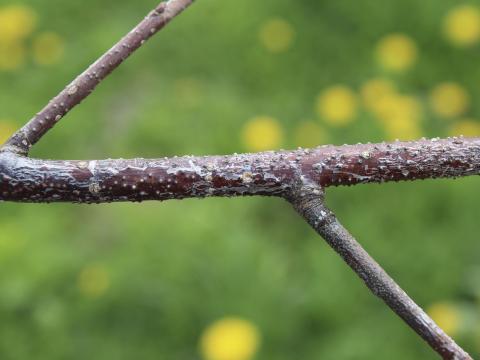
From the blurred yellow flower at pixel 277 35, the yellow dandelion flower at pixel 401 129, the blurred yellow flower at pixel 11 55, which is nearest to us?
the yellow dandelion flower at pixel 401 129

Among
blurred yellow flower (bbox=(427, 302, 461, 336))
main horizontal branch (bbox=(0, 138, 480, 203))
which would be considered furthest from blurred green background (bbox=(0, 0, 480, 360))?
main horizontal branch (bbox=(0, 138, 480, 203))

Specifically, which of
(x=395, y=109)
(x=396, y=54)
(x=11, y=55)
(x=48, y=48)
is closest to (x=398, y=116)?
(x=395, y=109)

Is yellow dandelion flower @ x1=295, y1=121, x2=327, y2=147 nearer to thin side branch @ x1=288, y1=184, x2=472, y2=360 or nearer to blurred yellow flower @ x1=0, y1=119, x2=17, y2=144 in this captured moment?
blurred yellow flower @ x1=0, y1=119, x2=17, y2=144

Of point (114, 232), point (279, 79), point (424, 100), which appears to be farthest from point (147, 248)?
point (424, 100)

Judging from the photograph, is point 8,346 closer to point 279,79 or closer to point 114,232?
point 114,232

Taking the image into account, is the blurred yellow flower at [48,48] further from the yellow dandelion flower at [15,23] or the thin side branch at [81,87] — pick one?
the thin side branch at [81,87]

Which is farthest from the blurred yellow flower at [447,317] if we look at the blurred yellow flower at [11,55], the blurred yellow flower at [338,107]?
the blurred yellow flower at [11,55]
